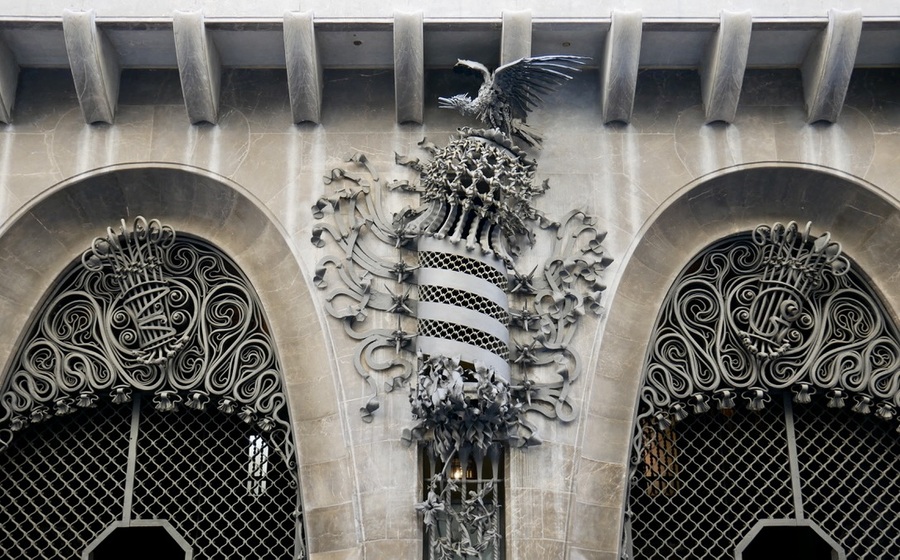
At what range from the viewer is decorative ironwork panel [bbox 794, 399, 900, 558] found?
508 inches

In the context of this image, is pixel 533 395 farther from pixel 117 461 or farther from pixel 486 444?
pixel 117 461


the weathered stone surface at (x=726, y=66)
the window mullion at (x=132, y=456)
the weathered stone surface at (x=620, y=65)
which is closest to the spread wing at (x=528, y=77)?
the weathered stone surface at (x=620, y=65)

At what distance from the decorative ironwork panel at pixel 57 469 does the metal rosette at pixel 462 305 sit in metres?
3.66

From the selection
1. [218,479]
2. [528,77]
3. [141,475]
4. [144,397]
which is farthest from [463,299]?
[141,475]

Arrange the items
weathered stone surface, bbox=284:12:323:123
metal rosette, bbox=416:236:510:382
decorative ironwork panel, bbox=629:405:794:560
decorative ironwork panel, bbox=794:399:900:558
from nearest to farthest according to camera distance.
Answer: metal rosette, bbox=416:236:510:382 < weathered stone surface, bbox=284:12:323:123 < decorative ironwork panel, bbox=629:405:794:560 < decorative ironwork panel, bbox=794:399:900:558

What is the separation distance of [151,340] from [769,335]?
21.1ft

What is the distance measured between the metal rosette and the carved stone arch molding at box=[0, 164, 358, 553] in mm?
1198

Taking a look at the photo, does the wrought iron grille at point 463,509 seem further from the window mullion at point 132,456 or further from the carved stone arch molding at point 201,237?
the window mullion at point 132,456

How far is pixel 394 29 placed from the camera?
41.5 ft

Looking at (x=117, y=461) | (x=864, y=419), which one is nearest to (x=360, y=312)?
(x=117, y=461)

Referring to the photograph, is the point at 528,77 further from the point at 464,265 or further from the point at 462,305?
the point at 462,305

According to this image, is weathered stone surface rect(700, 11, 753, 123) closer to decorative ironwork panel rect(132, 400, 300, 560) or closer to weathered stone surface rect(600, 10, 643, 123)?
weathered stone surface rect(600, 10, 643, 123)

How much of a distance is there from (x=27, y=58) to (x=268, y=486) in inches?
208

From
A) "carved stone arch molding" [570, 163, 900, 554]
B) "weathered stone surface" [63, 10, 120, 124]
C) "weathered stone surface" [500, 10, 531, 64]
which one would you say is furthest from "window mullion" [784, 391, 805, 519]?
"weathered stone surface" [63, 10, 120, 124]
